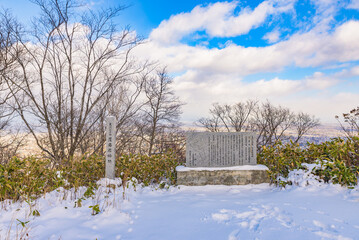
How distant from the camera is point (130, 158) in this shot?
6.58m

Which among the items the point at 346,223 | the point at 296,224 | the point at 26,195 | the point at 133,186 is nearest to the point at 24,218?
the point at 26,195

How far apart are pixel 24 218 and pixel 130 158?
11.1ft

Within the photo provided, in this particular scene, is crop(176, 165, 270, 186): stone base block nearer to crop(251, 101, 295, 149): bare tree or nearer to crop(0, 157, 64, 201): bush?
crop(0, 157, 64, 201): bush

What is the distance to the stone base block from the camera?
619cm

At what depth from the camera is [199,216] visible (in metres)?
3.61

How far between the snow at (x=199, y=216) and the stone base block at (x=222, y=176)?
99cm

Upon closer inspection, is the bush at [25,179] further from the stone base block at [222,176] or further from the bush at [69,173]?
the stone base block at [222,176]

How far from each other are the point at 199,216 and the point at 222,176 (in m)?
2.78

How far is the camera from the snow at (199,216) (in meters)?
2.89

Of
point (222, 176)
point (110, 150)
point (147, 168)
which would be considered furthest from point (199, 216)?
point (110, 150)

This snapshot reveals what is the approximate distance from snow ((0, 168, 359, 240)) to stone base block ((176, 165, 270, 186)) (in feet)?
3.24

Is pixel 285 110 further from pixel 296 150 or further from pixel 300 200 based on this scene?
pixel 300 200

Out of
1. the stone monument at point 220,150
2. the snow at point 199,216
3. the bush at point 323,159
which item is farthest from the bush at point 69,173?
the bush at point 323,159

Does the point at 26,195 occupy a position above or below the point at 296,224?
above
